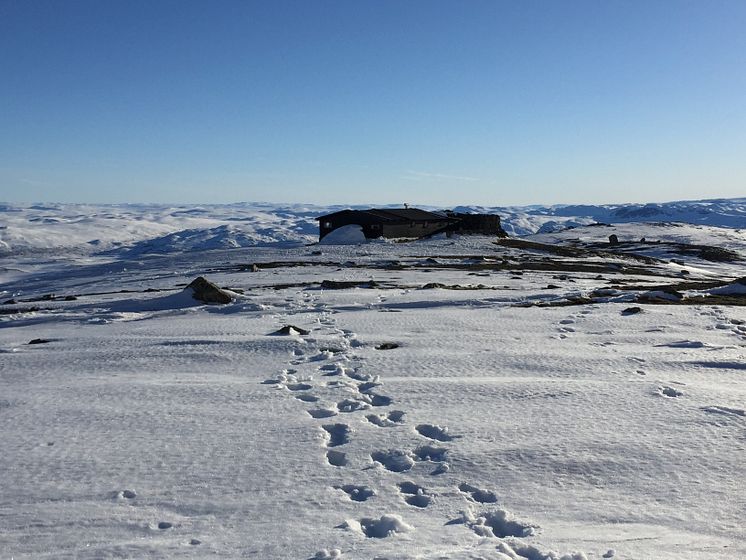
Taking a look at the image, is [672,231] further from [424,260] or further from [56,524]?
[56,524]

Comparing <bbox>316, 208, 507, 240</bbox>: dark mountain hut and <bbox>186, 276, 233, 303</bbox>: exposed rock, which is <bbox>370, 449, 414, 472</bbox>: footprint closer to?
<bbox>186, 276, 233, 303</bbox>: exposed rock

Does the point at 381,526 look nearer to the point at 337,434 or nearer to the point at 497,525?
the point at 497,525

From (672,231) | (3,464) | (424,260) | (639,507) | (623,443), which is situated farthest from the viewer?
(672,231)

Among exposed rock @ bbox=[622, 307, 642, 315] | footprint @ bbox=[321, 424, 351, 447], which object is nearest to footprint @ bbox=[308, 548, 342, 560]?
footprint @ bbox=[321, 424, 351, 447]

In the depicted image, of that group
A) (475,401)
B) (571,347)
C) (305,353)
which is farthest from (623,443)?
(305,353)

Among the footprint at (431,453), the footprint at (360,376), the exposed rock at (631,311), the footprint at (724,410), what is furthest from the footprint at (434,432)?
the exposed rock at (631,311)

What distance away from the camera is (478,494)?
5484mm

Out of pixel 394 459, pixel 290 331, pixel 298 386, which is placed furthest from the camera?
pixel 290 331

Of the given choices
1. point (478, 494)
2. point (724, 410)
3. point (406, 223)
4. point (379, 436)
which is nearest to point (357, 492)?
point (478, 494)

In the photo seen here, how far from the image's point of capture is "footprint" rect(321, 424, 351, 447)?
6.67 meters

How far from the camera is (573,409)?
25.0 feet

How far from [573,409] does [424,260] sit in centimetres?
2694

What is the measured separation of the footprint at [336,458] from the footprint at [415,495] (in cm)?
75

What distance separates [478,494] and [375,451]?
132 centimetres
